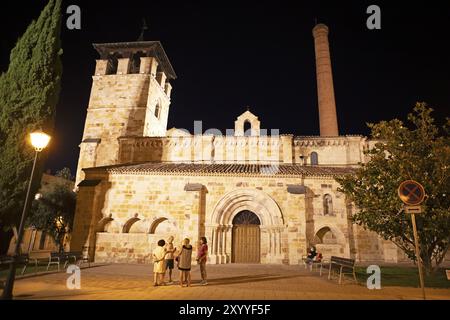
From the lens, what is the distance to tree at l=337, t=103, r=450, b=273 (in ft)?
33.7

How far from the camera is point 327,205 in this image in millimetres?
17438

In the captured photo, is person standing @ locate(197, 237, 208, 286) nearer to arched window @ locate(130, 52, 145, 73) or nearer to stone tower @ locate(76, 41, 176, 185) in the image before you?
stone tower @ locate(76, 41, 176, 185)

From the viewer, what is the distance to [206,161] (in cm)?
2370

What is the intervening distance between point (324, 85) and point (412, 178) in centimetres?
2217

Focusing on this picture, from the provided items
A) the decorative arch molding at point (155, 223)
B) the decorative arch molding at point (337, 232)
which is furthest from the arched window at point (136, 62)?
the decorative arch molding at point (337, 232)

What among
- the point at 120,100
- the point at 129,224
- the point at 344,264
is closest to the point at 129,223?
the point at 129,224

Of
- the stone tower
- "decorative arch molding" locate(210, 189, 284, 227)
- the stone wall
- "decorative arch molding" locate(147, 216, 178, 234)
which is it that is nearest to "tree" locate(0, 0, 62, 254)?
the stone wall

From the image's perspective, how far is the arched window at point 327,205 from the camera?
17.3 meters

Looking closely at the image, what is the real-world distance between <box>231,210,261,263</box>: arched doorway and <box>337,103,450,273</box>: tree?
22.3 feet

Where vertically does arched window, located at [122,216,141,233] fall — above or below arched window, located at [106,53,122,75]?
below

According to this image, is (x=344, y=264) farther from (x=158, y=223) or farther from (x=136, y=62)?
(x=136, y=62)
